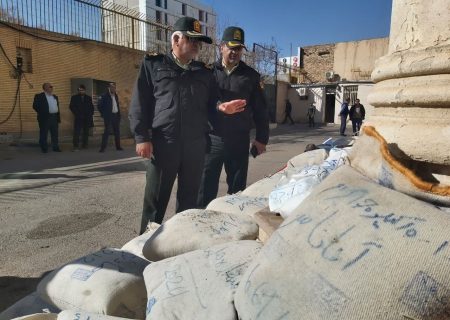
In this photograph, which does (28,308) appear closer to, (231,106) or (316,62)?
(231,106)

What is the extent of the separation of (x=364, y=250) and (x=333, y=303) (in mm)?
155

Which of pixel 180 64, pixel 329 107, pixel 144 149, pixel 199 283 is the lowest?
pixel 199 283

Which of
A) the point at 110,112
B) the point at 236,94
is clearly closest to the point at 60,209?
the point at 236,94

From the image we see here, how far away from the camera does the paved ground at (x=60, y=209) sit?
2924mm

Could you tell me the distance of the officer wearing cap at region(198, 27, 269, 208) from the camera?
336 centimetres

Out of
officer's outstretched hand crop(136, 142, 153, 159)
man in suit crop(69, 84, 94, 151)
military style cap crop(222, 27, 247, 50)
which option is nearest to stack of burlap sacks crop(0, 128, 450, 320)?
officer's outstretched hand crop(136, 142, 153, 159)

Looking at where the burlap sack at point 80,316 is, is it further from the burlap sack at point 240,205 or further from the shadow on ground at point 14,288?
the shadow on ground at point 14,288

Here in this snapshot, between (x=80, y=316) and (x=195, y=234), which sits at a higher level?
(x=195, y=234)

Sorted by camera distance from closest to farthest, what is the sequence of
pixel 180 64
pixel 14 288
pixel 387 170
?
pixel 387 170
pixel 14 288
pixel 180 64

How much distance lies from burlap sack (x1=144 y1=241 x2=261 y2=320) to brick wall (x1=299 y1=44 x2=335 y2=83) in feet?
107

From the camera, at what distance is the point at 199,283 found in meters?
1.38

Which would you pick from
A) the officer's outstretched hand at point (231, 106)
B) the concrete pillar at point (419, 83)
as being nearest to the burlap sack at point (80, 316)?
the concrete pillar at point (419, 83)

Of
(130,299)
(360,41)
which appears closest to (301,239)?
(130,299)

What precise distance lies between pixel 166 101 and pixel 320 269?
6.57 ft
